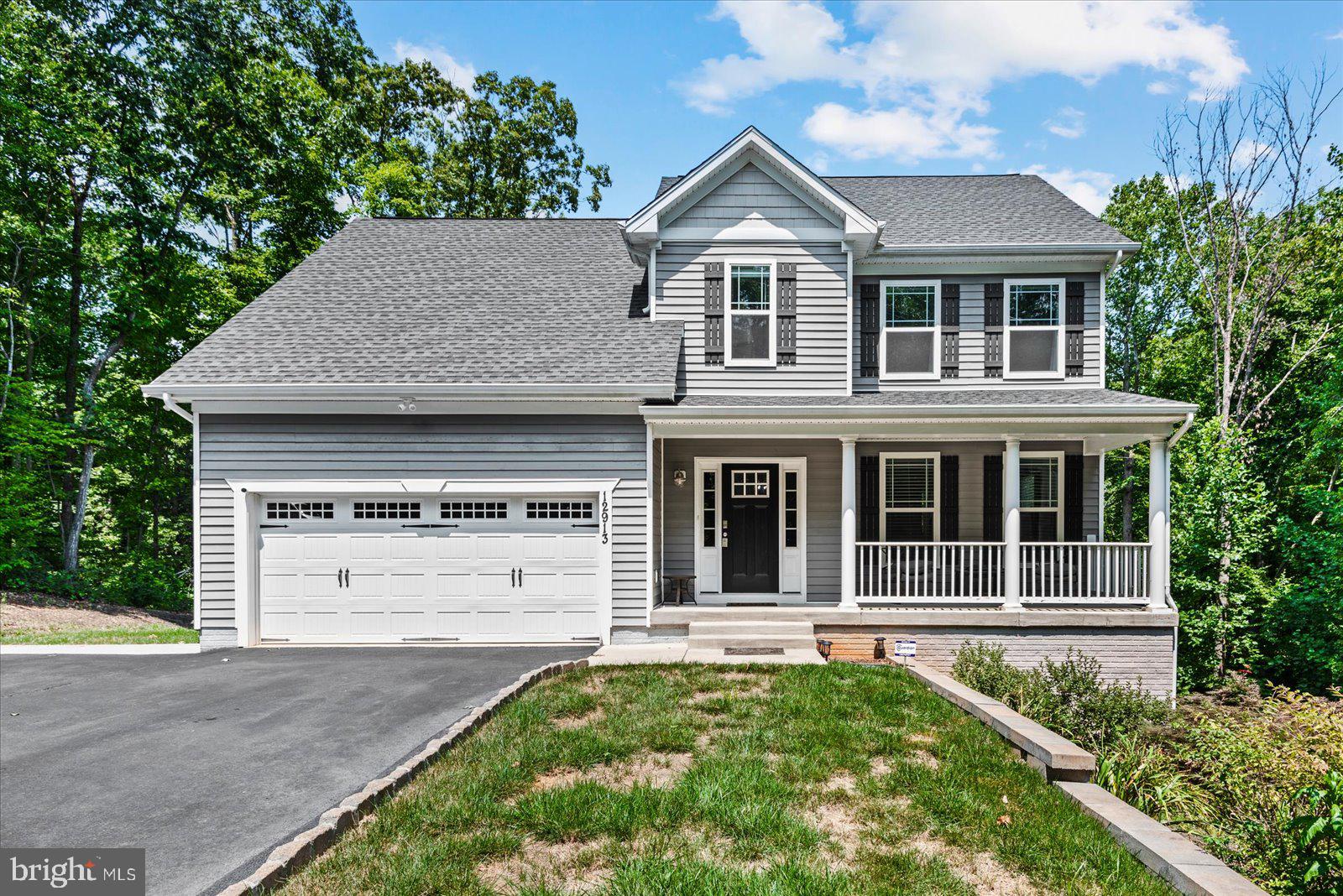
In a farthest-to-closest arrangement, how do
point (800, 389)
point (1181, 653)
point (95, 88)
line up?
point (95, 88) → point (1181, 653) → point (800, 389)

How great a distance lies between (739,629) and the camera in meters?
8.84

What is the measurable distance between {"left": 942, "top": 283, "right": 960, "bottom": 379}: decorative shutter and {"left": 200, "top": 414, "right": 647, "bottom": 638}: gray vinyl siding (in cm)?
534

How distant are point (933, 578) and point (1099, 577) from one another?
2.18 meters

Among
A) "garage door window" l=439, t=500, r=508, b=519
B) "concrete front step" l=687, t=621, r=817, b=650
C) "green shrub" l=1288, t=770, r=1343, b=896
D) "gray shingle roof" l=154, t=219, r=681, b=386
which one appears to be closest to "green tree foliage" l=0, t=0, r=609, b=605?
"gray shingle roof" l=154, t=219, r=681, b=386

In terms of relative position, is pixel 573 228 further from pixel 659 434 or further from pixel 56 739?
pixel 56 739

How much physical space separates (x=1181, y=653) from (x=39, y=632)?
21.3 meters

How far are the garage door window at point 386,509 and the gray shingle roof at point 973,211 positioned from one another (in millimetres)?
6387

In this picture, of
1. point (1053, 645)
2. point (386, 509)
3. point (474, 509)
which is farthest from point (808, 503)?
point (386, 509)

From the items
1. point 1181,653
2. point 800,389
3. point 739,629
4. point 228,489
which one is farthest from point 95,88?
point 1181,653

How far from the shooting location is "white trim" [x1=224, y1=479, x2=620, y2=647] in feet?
29.7

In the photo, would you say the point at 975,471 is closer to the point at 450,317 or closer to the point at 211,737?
the point at 450,317

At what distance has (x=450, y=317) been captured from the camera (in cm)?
1059

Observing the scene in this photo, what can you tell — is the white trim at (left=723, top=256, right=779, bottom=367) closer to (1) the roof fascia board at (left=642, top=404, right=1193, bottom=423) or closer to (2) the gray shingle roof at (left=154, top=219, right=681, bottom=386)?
(2) the gray shingle roof at (left=154, top=219, right=681, bottom=386)

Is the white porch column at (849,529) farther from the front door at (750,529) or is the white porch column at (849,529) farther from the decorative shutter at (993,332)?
the decorative shutter at (993,332)
